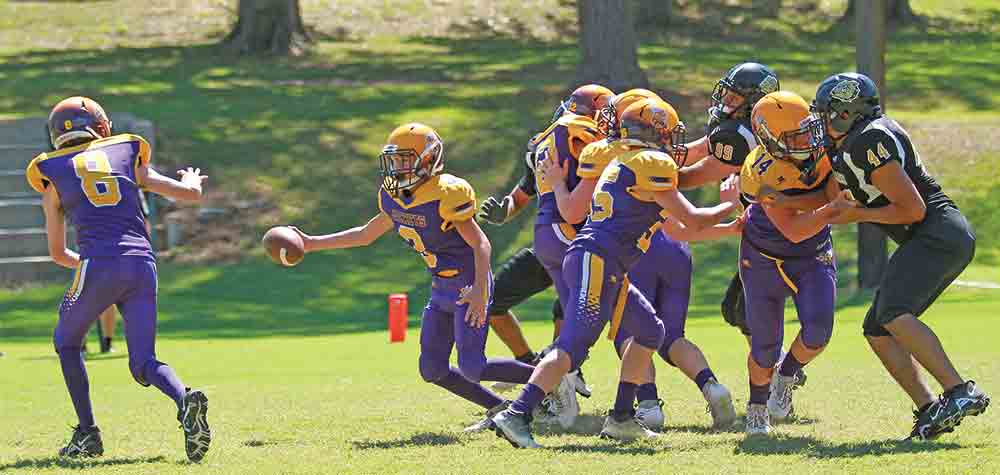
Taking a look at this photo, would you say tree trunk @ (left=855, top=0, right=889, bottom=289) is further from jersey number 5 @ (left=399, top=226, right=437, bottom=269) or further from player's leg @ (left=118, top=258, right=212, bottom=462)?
player's leg @ (left=118, top=258, right=212, bottom=462)

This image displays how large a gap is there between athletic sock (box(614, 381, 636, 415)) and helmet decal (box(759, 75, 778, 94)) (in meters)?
1.91

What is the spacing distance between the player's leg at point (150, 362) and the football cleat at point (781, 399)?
3402 mm

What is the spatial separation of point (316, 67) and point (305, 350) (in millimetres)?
17438

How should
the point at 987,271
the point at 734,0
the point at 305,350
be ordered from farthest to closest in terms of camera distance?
the point at 734,0 → the point at 987,271 → the point at 305,350

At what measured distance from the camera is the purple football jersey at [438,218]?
31.2 ft

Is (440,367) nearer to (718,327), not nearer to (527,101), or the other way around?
(718,327)

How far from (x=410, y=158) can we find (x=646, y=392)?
6.48 feet

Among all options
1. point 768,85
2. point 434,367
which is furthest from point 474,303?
point 768,85

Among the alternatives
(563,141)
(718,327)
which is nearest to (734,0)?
(718,327)

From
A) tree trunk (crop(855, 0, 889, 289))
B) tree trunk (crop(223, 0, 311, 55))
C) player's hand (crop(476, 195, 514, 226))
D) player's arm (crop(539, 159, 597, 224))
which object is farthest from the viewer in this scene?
tree trunk (crop(223, 0, 311, 55))

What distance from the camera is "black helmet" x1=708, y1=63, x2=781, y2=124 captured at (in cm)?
1013

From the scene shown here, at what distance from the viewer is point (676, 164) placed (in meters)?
9.44

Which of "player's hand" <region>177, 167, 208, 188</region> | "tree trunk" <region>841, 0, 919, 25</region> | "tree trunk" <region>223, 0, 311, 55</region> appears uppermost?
"player's hand" <region>177, 167, 208, 188</region>

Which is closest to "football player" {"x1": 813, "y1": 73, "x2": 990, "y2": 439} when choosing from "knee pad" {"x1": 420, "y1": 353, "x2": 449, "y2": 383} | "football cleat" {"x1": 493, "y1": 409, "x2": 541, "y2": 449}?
"football cleat" {"x1": 493, "y1": 409, "x2": 541, "y2": 449}
